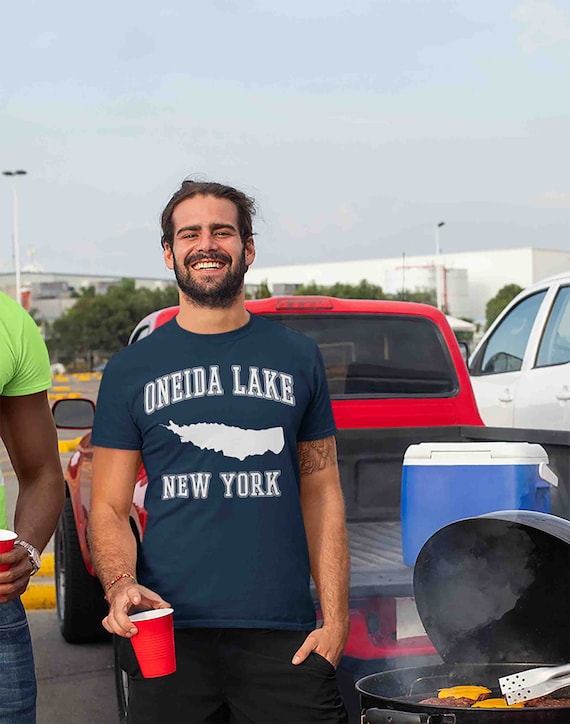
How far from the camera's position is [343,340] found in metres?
5.86

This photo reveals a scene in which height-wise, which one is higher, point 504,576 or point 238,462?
point 238,462

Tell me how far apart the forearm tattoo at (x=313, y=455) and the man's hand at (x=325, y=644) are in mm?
434

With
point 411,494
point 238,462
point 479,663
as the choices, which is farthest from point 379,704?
point 411,494

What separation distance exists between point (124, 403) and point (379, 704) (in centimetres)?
101

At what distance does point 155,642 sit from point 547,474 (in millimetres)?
1798

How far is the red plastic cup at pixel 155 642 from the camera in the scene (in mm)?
2615

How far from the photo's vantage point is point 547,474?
3928 mm

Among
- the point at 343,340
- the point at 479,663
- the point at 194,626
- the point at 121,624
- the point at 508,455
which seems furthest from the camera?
the point at 343,340

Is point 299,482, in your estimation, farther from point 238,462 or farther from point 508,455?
point 508,455

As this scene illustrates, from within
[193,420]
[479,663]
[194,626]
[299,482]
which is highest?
[193,420]

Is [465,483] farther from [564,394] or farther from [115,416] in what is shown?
[564,394]

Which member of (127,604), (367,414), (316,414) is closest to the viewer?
(127,604)

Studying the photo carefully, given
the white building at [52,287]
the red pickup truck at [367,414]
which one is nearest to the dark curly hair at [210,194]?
the red pickup truck at [367,414]

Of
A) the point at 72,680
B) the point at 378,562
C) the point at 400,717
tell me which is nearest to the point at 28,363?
the point at 400,717
